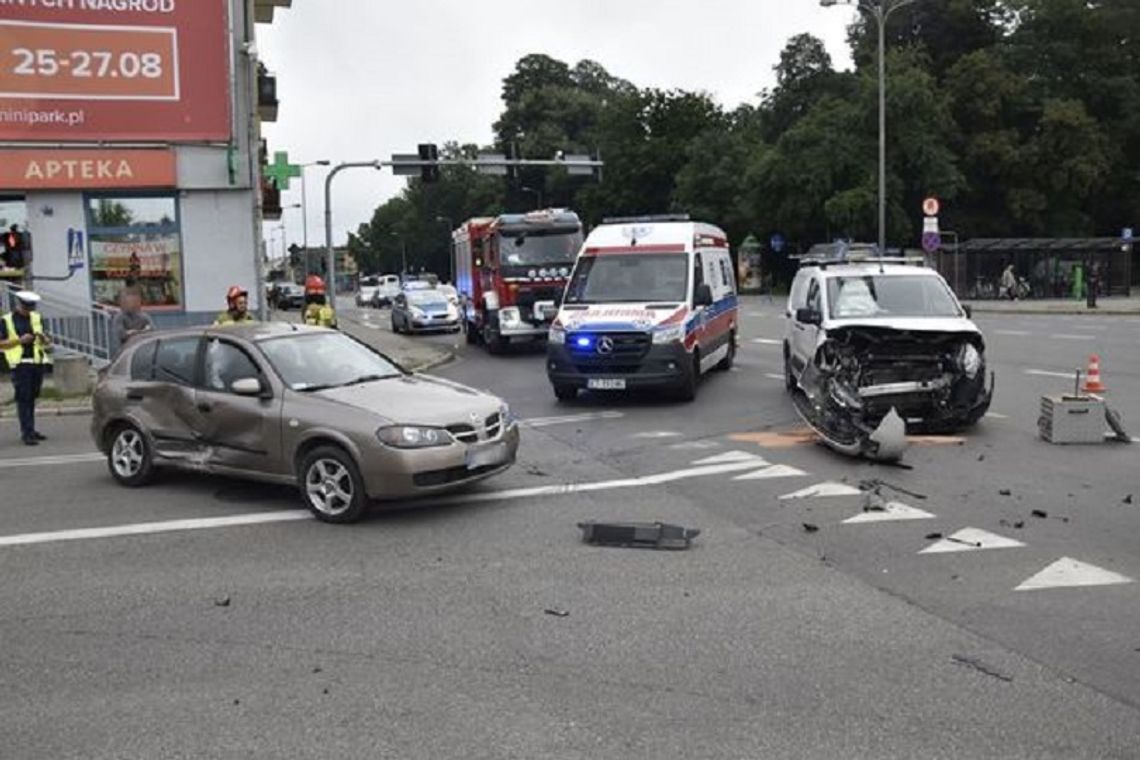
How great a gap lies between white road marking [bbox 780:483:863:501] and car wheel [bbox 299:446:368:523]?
10.9ft

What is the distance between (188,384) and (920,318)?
7.79 metres

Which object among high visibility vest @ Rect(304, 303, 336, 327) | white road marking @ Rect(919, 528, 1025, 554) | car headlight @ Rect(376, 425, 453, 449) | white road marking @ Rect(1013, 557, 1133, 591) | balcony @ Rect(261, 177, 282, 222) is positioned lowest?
white road marking @ Rect(1013, 557, 1133, 591)

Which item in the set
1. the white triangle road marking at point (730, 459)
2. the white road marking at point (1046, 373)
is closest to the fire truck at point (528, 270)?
the white road marking at point (1046, 373)

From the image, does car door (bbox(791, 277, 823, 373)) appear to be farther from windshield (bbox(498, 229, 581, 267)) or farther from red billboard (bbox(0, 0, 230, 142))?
red billboard (bbox(0, 0, 230, 142))

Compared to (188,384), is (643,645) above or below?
below

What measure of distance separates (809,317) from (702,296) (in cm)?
265

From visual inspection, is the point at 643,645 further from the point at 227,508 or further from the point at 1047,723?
the point at 227,508

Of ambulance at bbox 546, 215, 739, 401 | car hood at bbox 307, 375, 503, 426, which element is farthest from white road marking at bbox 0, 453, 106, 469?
ambulance at bbox 546, 215, 739, 401

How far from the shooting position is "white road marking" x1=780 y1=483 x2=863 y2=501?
354 inches

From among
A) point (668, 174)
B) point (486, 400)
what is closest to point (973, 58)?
point (668, 174)

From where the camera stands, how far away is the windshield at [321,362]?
905cm

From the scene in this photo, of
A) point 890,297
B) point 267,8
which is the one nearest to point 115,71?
point 267,8

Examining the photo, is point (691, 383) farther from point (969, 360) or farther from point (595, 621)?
point (595, 621)

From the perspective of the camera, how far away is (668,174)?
79.3 m
